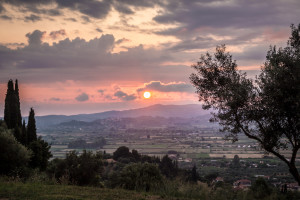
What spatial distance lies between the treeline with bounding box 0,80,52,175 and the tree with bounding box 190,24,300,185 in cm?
1740

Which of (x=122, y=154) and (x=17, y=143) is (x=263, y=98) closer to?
(x=17, y=143)

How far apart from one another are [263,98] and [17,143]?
2275 centimetres

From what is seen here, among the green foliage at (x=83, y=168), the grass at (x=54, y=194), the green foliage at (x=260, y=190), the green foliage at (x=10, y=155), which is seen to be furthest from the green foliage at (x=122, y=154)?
the grass at (x=54, y=194)

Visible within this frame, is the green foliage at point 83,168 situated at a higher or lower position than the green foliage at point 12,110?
lower

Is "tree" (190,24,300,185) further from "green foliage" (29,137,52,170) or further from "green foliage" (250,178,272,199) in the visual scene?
"green foliage" (29,137,52,170)

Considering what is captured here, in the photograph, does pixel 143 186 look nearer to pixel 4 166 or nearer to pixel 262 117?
pixel 262 117

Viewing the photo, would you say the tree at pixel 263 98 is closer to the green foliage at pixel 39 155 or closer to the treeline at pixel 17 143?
the treeline at pixel 17 143

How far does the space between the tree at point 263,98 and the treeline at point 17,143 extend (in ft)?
57.1

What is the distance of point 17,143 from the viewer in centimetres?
2634

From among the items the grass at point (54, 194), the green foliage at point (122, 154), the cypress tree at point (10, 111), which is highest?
the cypress tree at point (10, 111)

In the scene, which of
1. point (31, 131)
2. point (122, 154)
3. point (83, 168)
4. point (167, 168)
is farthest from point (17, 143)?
point (122, 154)

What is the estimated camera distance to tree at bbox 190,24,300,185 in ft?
43.9

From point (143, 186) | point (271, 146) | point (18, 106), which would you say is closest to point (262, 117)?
point (271, 146)

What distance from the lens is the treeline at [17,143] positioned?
78.7 ft
